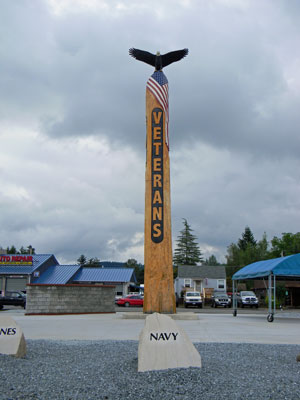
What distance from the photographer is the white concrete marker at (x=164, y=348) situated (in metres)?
4.92

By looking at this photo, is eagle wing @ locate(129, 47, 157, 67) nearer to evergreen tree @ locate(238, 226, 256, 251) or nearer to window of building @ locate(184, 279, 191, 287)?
window of building @ locate(184, 279, 191, 287)

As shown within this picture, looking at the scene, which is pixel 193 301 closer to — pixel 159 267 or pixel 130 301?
pixel 130 301

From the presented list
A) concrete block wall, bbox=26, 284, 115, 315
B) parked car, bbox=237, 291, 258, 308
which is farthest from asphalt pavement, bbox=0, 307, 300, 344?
parked car, bbox=237, 291, 258, 308

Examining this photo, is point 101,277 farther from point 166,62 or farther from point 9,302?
point 166,62

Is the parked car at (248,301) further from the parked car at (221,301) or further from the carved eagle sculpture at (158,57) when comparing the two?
the carved eagle sculpture at (158,57)

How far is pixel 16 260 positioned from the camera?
41.6m

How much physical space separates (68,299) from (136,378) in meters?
16.8

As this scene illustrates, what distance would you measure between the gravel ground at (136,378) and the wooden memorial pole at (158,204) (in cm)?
828

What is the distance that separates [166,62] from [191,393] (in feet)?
47.3

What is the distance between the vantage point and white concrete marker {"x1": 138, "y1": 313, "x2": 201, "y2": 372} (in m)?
4.92

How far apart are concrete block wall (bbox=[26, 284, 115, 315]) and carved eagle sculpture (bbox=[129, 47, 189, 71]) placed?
11.3 m

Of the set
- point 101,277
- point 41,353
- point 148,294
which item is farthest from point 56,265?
point 41,353

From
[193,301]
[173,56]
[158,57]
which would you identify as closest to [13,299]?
[193,301]

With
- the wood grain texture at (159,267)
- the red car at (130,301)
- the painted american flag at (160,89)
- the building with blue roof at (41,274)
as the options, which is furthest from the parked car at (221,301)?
the painted american flag at (160,89)
